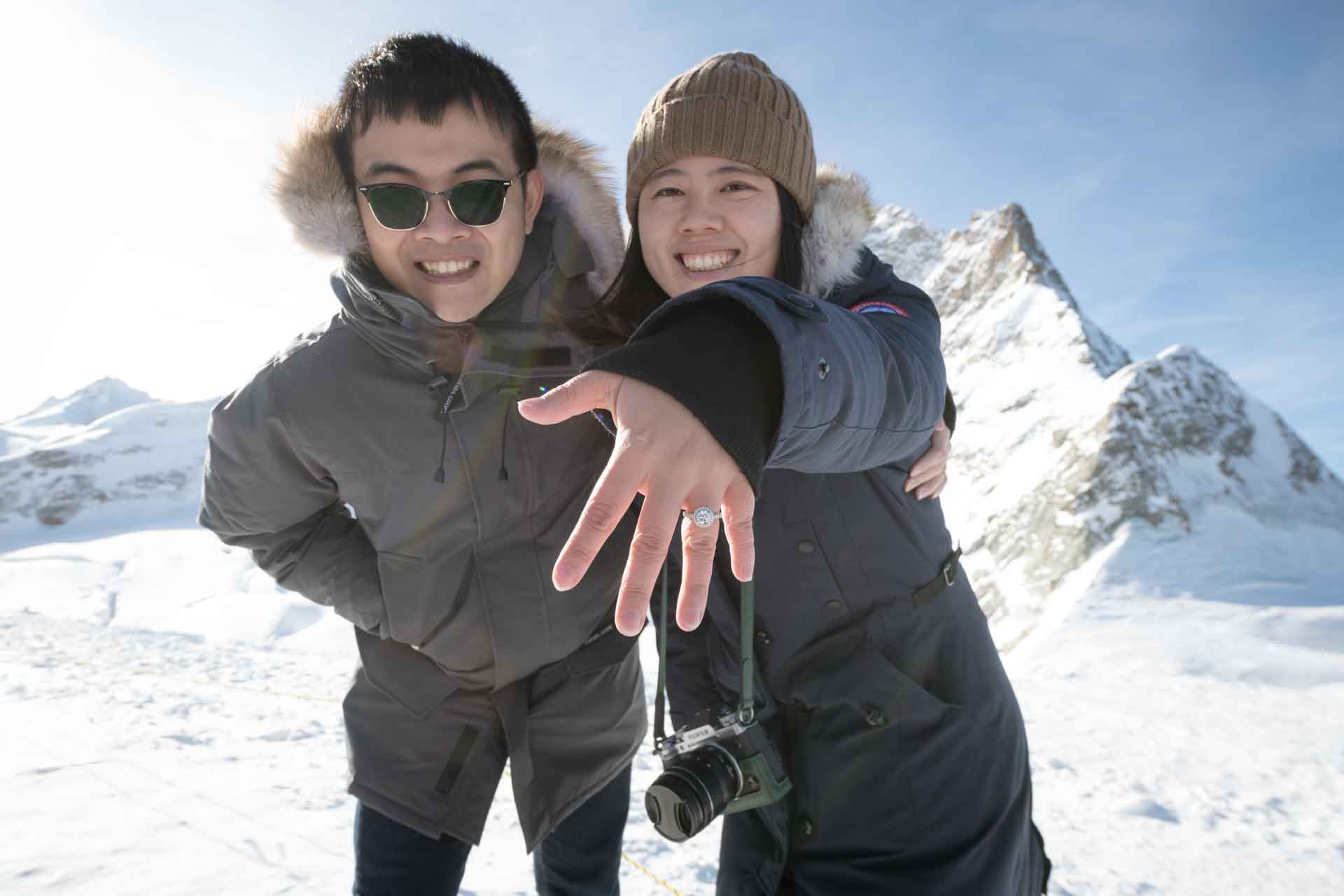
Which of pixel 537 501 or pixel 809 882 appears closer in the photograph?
pixel 809 882

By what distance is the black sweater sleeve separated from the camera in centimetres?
86

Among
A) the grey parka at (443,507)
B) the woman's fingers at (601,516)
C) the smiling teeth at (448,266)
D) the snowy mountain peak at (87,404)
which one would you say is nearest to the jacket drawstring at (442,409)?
the grey parka at (443,507)

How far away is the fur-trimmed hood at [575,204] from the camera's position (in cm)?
176

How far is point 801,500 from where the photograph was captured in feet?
5.09

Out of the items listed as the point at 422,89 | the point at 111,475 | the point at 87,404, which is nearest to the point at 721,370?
the point at 422,89

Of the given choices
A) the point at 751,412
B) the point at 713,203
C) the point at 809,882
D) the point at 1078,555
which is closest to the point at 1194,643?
the point at 1078,555

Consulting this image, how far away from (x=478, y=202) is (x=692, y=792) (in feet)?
5.12

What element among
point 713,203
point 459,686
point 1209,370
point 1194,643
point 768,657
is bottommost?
point 1194,643

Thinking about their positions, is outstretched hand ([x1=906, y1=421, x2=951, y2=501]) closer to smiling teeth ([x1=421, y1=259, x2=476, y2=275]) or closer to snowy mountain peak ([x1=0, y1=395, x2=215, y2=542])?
smiling teeth ([x1=421, y1=259, x2=476, y2=275])

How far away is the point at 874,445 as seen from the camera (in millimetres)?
1188

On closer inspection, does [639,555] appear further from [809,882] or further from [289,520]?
[289,520]

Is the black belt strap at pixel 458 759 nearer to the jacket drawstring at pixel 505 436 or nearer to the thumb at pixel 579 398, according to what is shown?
the jacket drawstring at pixel 505 436

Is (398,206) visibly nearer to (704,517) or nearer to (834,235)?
(834,235)

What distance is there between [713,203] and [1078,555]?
9.94m
